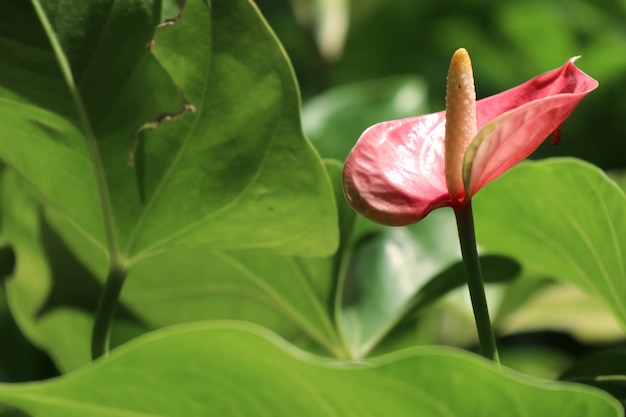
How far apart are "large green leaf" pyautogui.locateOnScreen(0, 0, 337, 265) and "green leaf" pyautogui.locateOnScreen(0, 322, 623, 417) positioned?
13cm

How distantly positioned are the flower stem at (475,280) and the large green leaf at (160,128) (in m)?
0.09

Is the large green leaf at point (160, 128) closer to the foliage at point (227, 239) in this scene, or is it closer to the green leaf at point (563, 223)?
the foliage at point (227, 239)

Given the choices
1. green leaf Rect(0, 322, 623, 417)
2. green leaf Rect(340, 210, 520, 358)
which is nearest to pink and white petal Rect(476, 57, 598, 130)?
green leaf Rect(0, 322, 623, 417)

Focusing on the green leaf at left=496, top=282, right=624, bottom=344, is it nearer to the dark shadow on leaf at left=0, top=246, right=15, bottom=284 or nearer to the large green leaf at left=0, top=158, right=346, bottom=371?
the large green leaf at left=0, top=158, right=346, bottom=371

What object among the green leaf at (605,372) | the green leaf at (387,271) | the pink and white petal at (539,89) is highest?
the pink and white petal at (539,89)

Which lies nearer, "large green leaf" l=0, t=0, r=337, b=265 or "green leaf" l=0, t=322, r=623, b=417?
"green leaf" l=0, t=322, r=623, b=417

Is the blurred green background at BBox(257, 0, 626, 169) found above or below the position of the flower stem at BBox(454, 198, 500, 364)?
below

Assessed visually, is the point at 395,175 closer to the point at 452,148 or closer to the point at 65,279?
the point at 452,148

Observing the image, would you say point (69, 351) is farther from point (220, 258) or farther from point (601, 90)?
point (601, 90)

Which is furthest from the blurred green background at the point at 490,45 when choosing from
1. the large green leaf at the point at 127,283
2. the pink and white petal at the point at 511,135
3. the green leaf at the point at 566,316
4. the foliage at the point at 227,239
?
the pink and white petal at the point at 511,135

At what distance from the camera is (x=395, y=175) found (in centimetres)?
35

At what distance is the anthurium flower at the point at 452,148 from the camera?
1.07 ft

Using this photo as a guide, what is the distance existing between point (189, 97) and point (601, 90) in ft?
3.11

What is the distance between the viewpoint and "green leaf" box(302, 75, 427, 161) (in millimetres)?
735
